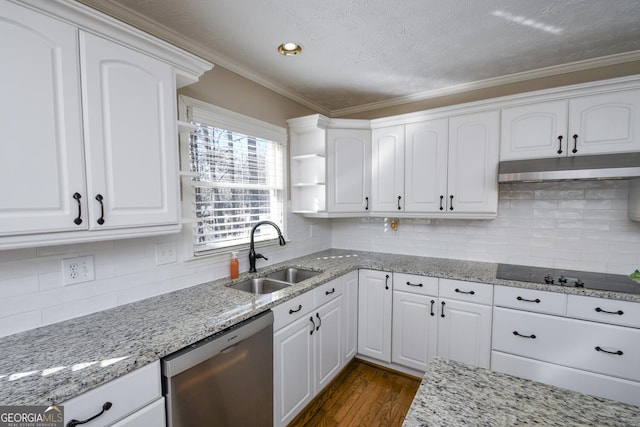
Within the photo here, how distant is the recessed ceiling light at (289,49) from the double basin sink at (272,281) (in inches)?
63.1

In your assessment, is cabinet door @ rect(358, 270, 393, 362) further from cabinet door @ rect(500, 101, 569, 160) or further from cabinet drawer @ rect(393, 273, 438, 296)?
cabinet door @ rect(500, 101, 569, 160)

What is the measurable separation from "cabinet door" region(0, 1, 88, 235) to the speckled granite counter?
4.59ft

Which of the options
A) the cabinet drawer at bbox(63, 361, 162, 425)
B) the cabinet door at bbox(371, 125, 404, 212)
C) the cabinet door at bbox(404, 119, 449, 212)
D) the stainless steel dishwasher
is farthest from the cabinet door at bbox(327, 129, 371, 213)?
the cabinet drawer at bbox(63, 361, 162, 425)

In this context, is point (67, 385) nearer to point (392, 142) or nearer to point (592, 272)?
point (392, 142)

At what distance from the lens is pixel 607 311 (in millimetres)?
1761

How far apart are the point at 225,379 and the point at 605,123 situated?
286cm

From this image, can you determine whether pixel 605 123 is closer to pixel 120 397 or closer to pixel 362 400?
pixel 362 400

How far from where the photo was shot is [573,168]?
190 cm

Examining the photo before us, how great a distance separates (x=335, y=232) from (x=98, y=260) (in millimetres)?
2323

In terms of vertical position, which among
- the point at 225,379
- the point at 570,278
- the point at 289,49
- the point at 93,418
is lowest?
the point at 225,379

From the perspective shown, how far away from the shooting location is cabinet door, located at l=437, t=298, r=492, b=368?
2.12m

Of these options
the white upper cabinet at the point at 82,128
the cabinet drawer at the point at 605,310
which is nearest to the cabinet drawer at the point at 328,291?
the white upper cabinet at the point at 82,128

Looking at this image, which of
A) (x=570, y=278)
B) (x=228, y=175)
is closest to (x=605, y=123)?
(x=570, y=278)

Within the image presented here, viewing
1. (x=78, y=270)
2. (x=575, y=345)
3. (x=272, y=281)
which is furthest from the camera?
(x=272, y=281)
